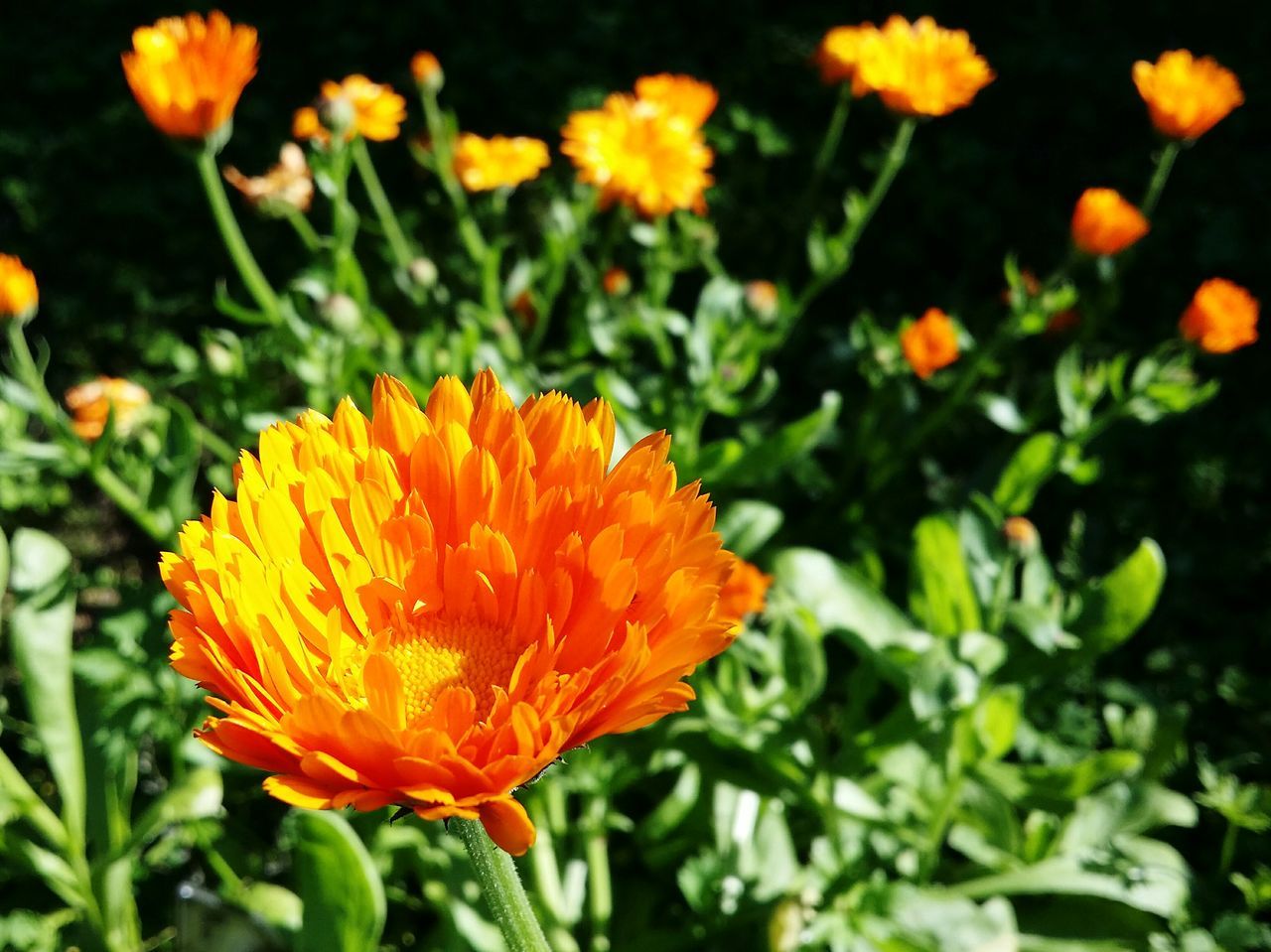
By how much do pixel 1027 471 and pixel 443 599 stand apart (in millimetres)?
1206

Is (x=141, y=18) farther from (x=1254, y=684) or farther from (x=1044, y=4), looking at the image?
(x=1254, y=684)

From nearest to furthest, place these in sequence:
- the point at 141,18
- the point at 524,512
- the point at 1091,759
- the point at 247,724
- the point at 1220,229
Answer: the point at 247,724 < the point at 524,512 < the point at 1091,759 < the point at 1220,229 < the point at 141,18

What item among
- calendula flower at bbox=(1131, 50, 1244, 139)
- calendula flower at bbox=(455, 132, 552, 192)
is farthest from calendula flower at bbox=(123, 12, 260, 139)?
calendula flower at bbox=(1131, 50, 1244, 139)

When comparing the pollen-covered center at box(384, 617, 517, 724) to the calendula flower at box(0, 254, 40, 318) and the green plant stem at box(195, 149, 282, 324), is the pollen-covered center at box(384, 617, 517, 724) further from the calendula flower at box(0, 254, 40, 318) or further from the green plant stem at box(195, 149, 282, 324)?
the calendula flower at box(0, 254, 40, 318)

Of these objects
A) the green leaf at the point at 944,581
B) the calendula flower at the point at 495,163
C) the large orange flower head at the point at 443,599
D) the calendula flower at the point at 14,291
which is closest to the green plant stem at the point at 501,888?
the large orange flower head at the point at 443,599

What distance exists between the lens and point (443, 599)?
1.08 m

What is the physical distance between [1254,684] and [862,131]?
1855 millimetres

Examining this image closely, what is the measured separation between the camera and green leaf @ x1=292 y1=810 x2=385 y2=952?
1.30m

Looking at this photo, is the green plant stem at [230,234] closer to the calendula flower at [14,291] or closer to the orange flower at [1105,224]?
the calendula flower at [14,291]

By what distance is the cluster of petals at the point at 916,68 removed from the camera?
1.97m

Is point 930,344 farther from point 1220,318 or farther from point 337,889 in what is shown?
point 337,889

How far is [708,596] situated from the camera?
87 centimetres

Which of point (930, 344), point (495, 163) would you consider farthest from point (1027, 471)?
point (495, 163)

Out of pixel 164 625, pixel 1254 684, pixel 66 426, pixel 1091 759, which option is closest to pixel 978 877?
pixel 1091 759
